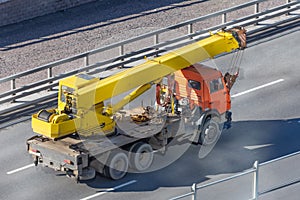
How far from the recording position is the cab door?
28406 millimetres

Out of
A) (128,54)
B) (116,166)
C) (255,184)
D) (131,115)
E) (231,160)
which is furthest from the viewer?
(128,54)

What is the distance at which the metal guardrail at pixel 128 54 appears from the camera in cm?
3147

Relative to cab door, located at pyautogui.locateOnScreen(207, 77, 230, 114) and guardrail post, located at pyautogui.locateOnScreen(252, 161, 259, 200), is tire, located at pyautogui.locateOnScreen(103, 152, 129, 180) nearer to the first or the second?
cab door, located at pyautogui.locateOnScreen(207, 77, 230, 114)

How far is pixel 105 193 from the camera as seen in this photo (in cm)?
2611

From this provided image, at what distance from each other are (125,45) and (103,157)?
434 inches

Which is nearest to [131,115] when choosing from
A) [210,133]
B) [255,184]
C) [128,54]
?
[210,133]

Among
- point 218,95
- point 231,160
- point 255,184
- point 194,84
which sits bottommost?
point 231,160

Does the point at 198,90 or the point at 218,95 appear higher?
the point at 198,90

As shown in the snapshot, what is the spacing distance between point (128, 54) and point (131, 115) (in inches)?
250

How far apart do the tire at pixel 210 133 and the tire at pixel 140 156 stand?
1.93 m

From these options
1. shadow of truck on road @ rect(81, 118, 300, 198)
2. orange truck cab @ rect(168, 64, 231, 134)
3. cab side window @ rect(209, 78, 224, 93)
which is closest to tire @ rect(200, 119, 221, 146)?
orange truck cab @ rect(168, 64, 231, 134)

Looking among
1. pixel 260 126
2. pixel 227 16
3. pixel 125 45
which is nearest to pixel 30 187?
pixel 260 126

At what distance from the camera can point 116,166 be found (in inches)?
1044

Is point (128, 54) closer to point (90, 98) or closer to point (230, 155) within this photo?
point (230, 155)
